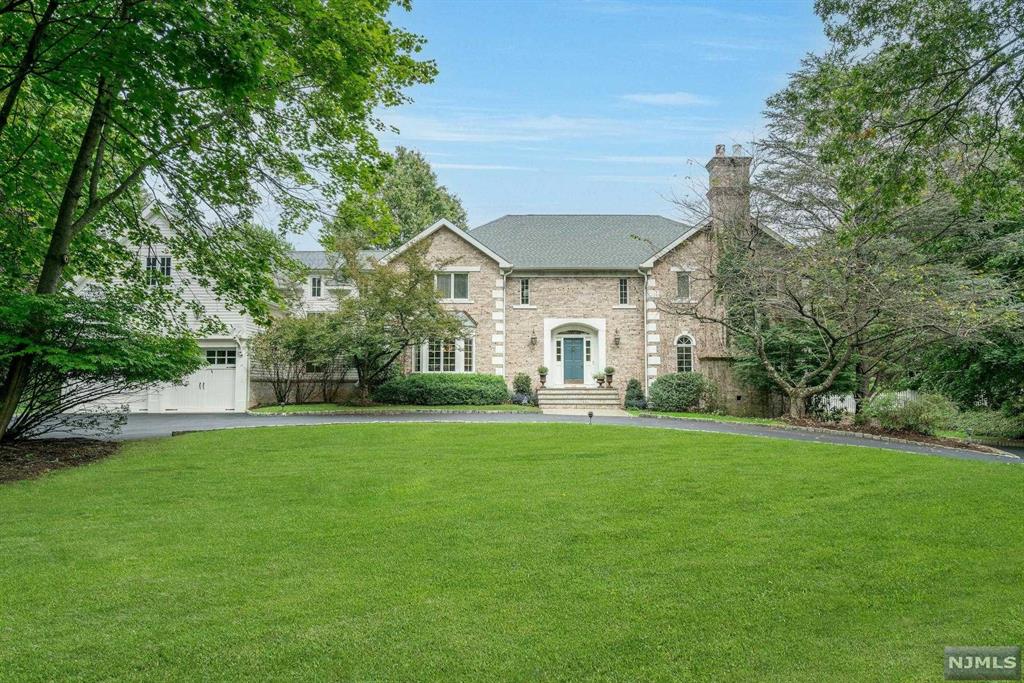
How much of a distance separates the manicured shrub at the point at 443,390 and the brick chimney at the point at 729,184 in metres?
10.3

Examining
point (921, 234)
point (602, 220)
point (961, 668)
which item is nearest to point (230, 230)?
point (961, 668)

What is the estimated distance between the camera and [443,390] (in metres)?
24.7

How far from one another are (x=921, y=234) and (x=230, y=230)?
60.9ft

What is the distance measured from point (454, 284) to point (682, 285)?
963cm

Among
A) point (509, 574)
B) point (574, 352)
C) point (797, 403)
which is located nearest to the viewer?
point (509, 574)

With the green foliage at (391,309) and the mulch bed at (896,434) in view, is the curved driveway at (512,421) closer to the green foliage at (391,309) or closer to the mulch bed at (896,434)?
the mulch bed at (896,434)

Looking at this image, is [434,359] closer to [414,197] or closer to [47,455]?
[47,455]

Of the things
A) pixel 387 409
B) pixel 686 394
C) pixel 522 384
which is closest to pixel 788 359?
pixel 686 394

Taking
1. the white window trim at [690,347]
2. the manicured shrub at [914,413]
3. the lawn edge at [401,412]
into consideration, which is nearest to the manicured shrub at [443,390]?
the lawn edge at [401,412]

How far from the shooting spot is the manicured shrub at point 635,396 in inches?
981

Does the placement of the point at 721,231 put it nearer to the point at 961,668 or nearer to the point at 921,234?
the point at 921,234

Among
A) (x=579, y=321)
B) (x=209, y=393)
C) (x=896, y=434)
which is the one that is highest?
(x=579, y=321)

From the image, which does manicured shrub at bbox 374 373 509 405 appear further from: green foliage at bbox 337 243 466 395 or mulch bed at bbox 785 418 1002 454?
mulch bed at bbox 785 418 1002 454

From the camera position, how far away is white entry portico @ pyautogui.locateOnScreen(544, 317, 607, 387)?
2689cm
